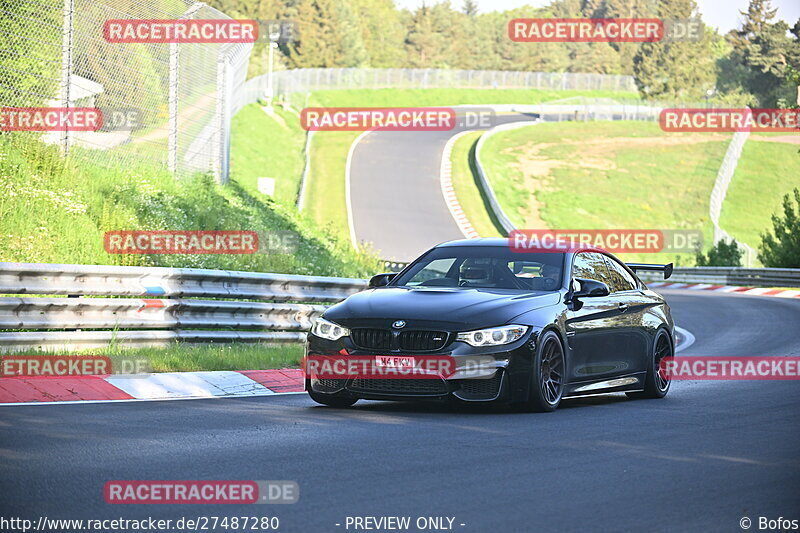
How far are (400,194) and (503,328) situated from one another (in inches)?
1995

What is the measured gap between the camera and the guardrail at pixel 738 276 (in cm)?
3940

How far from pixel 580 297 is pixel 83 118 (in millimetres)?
8945

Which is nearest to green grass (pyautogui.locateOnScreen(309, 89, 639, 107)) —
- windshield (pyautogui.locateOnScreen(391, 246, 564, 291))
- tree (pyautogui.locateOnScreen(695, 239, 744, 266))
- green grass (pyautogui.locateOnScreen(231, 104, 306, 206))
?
green grass (pyautogui.locateOnScreen(231, 104, 306, 206))

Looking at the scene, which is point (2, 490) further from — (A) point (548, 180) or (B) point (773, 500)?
(A) point (548, 180)

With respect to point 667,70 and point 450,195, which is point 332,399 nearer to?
point 450,195

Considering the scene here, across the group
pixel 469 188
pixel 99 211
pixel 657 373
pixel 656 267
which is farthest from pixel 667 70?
pixel 657 373

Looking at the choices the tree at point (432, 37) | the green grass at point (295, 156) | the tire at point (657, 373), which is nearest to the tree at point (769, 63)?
the green grass at point (295, 156)

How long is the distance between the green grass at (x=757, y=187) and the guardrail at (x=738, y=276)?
15075 millimetres

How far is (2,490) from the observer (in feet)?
19.8

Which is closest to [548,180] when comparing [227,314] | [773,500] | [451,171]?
[451,171]

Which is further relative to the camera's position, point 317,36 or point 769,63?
point 317,36

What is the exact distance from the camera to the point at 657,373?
12.4m

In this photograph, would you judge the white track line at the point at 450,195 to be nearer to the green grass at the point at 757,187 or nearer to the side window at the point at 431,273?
the green grass at the point at 757,187

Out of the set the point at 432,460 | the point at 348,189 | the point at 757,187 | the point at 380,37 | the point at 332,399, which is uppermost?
the point at 380,37
